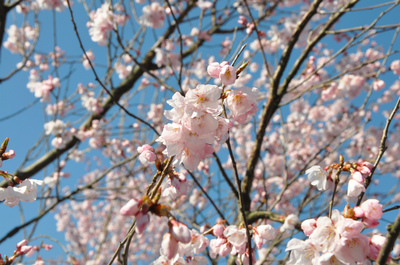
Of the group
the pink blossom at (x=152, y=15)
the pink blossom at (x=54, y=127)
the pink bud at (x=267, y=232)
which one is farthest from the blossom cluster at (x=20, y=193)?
the pink blossom at (x=152, y=15)

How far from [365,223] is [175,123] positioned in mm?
727

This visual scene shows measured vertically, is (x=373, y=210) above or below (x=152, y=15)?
below

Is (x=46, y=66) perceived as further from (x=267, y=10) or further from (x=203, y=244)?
(x=203, y=244)

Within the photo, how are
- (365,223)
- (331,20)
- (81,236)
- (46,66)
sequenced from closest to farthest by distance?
1. (365,223)
2. (331,20)
3. (46,66)
4. (81,236)

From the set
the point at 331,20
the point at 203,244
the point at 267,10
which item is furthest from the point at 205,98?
the point at 267,10

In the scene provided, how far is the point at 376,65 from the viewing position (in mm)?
4586

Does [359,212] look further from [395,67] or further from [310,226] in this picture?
[395,67]

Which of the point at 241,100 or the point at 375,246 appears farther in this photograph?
the point at 241,100

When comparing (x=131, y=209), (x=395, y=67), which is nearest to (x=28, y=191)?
(x=131, y=209)

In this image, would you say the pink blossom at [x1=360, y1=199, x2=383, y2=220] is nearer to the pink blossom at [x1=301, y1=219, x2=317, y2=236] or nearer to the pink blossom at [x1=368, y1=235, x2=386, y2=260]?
the pink blossom at [x1=368, y1=235, x2=386, y2=260]

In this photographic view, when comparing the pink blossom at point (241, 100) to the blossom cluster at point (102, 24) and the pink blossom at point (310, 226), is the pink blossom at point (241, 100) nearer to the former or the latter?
the pink blossom at point (310, 226)

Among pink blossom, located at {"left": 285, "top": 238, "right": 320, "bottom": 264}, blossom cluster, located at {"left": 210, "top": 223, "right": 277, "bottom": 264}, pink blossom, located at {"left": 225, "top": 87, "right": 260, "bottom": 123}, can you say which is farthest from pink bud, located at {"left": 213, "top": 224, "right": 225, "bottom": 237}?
pink blossom, located at {"left": 225, "top": 87, "right": 260, "bottom": 123}

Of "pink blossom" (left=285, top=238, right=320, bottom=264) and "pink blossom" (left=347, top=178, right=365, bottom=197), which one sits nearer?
"pink blossom" (left=285, top=238, right=320, bottom=264)

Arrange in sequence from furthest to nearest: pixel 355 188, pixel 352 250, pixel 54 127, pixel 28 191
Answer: pixel 54 127
pixel 28 191
pixel 355 188
pixel 352 250
